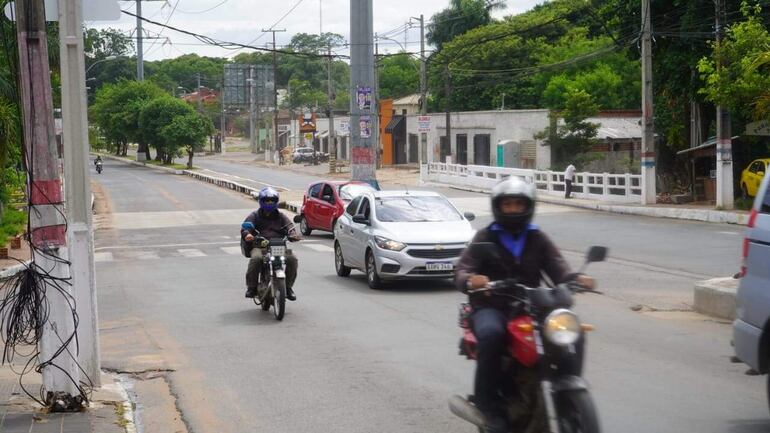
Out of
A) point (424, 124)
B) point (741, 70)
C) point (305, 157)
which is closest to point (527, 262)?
point (741, 70)

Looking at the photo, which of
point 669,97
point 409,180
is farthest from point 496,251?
point 409,180

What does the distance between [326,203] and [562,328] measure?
898 inches

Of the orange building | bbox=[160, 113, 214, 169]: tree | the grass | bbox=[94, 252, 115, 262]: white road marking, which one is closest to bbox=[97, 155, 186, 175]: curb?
bbox=[160, 113, 214, 169]: tree

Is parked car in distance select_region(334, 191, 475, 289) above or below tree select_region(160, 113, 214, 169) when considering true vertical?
below

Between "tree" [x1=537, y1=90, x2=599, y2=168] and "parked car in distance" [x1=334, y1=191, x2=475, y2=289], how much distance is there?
30.3 m

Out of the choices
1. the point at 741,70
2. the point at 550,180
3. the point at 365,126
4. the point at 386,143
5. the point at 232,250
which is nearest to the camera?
the point at 232,250

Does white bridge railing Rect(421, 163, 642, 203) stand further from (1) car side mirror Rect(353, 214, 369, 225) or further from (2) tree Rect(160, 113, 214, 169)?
(2) tree Rect(160, 113, 214, 169)

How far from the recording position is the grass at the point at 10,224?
2850 centimetres

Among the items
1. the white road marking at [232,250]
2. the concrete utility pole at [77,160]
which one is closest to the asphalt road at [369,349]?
the white road marking at [232,250]

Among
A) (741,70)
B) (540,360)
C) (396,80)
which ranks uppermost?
(396,80)

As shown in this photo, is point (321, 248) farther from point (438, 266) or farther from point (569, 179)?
point (569, 179)

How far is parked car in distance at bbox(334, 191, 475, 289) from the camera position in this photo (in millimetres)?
16297

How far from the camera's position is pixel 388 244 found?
651 inches

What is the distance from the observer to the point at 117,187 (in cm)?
6069
